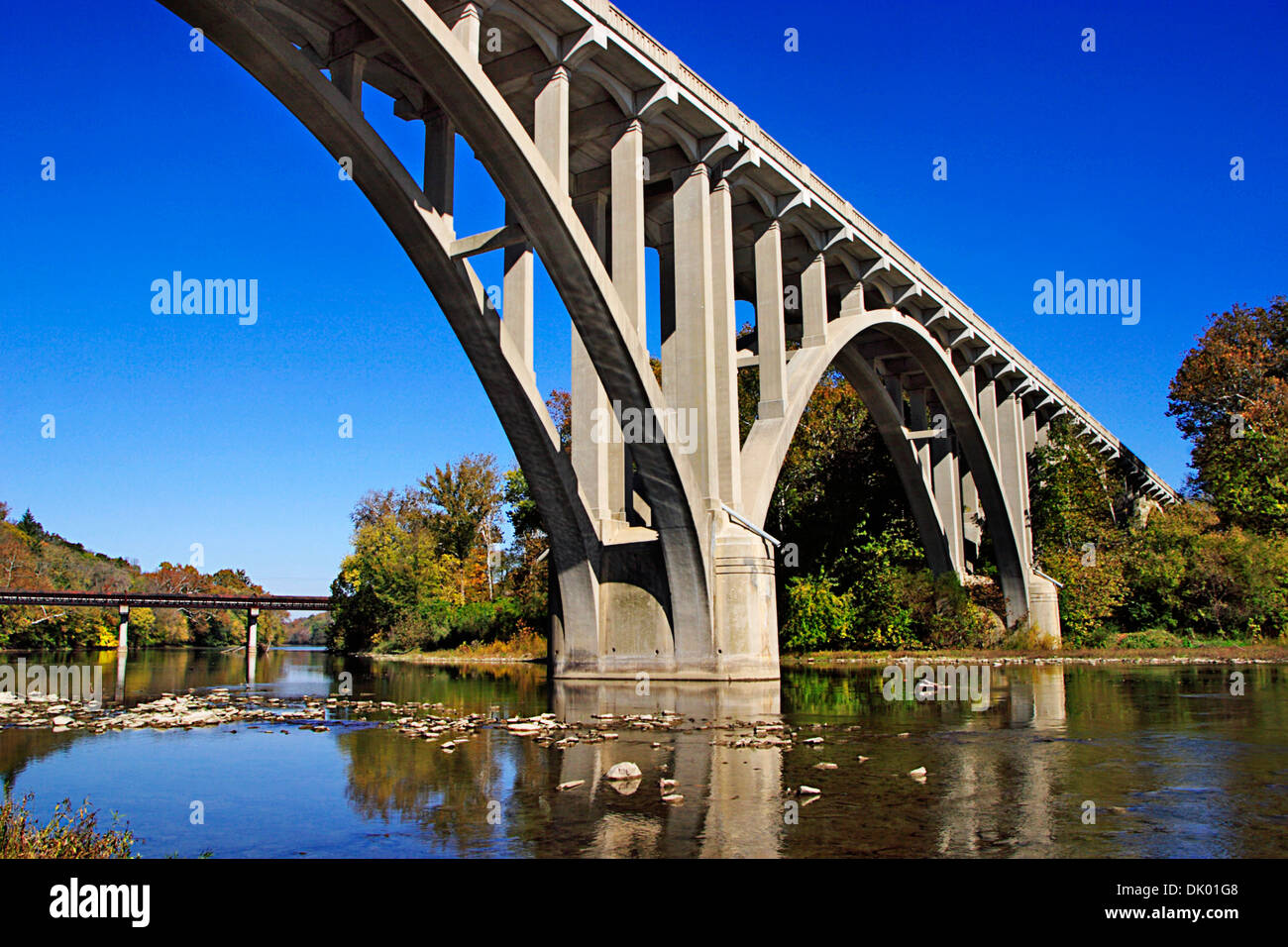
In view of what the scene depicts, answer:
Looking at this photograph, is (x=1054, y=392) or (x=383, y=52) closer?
(x=383, y=52)

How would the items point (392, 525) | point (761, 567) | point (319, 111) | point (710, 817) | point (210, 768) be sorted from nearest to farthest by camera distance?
point (710, 817) < point (210, 768) < point (319, 111) < point (761, 567) < point (392, 525)

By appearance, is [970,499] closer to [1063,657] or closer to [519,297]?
[1063,657]

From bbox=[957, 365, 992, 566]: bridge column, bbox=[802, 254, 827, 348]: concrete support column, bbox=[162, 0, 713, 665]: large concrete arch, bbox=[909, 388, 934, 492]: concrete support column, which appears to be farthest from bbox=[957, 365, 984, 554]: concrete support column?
bbox=[162, 0, 713, 665]: large concrete arch

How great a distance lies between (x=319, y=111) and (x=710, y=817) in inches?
535

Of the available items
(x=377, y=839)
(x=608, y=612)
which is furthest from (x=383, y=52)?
(x=377, y=839)

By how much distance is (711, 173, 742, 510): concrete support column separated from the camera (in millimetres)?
21094

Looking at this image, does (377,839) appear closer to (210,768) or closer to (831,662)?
(210,768)

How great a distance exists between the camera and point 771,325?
79.5 feet

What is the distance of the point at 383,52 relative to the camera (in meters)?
17.7

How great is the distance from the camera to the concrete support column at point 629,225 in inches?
749
